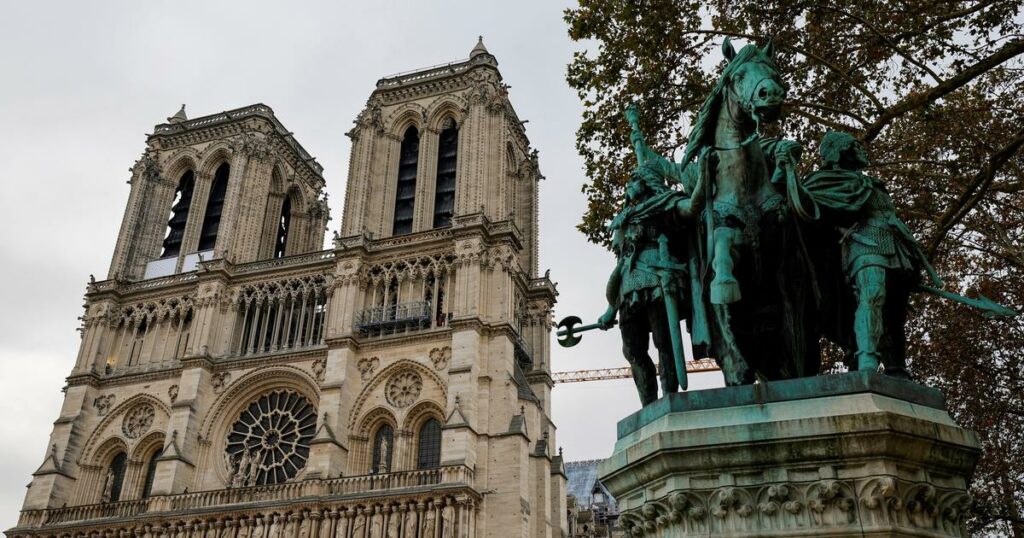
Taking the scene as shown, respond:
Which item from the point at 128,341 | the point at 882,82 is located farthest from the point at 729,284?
the point at 128,341

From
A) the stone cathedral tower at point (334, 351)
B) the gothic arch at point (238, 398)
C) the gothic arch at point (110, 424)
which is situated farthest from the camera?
the gothic arch at point (110, 424)

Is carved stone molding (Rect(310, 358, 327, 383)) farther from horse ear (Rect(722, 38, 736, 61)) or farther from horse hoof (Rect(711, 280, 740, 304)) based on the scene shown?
horse hoof (Rect(711, 280, 740, 304))

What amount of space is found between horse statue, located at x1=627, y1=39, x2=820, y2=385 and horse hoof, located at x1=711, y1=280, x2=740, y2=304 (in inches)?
0.4

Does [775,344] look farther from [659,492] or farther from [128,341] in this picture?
[128,341]

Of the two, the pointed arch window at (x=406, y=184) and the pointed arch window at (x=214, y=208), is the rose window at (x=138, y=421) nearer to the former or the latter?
the pointed arch window at (x=214, y=208)

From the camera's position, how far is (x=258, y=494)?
2817 centimetres

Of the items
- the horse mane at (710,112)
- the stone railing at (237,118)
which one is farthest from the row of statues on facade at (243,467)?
the horse mane at (710,112)

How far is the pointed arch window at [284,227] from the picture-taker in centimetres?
4147

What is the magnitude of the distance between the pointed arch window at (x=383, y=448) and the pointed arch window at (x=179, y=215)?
46.8ft

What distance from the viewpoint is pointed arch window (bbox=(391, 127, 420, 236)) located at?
113 ft

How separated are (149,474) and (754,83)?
3270 cm

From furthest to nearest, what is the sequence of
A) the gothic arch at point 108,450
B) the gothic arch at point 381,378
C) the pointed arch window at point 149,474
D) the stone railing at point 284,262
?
the stone railing at point 284,262, the gothic arch at point 108,450, the pointed arch window at point 149,474, the gothic arch at point 381,378

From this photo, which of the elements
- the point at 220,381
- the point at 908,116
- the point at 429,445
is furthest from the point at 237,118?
the point at 908,116

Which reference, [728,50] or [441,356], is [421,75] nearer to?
[441,356]
